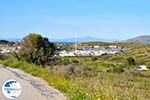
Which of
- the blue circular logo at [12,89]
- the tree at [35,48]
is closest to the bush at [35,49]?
the tree at [35,48]

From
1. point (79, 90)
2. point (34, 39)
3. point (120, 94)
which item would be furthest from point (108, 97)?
point (34, 39)

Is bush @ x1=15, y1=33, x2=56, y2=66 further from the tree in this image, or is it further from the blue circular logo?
the blue circular logo

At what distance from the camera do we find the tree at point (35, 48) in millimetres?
42406

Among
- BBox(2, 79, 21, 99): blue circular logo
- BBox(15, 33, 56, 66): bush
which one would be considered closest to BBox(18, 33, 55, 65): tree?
BBox(15, 33, 56, 66): bush

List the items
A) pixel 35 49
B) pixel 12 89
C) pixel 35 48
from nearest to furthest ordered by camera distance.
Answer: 1. pixel 12 89
2. pixel 35 49
3. pixel 35 48

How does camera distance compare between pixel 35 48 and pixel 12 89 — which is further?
pixel 35 48

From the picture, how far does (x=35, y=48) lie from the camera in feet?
147

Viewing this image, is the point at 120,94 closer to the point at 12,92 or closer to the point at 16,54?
the point at 12,92

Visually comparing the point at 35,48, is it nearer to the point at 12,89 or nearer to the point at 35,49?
the point at 35,49

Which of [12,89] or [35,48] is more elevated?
[12,89]

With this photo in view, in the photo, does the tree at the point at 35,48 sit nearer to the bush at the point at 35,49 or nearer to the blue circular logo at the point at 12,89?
the bush at the point at 35,49

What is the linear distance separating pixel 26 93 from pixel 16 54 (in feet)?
101

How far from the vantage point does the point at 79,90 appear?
14.0 m

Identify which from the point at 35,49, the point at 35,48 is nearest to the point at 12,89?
the point at 35,49
